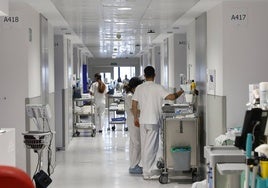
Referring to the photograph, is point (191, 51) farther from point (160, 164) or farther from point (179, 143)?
point (160, 164)

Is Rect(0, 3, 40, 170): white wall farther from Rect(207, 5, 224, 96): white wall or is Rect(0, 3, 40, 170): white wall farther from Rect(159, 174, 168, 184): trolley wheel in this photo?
Rect(207, 5, 224, 96): white wall

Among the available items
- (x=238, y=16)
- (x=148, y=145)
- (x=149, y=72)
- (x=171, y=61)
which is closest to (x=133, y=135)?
(x=148, y=145)

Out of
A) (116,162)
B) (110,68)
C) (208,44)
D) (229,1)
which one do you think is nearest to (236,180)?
(229,1)

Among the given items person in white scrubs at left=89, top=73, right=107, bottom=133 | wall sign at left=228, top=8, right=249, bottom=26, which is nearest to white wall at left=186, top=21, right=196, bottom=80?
wall sign at left=228, top=8, right=249, bottom=26

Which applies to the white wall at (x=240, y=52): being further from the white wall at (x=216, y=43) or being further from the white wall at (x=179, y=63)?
the white wall at (x=179, y=63)

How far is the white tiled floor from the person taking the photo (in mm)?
7520

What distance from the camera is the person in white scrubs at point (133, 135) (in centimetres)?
806

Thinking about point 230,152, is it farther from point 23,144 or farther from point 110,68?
point 110,68

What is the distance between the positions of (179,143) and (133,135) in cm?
85

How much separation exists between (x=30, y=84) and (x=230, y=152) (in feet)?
11.9

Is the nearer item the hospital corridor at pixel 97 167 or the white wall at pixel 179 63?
the hospital corridor at pixel 97 167

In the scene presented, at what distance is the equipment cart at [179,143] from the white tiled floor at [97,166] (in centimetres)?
26

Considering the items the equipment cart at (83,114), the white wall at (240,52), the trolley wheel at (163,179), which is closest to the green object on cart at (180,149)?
the trolley wheel at (163,179)

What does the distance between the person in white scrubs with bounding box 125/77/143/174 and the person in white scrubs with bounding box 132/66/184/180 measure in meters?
0.29
